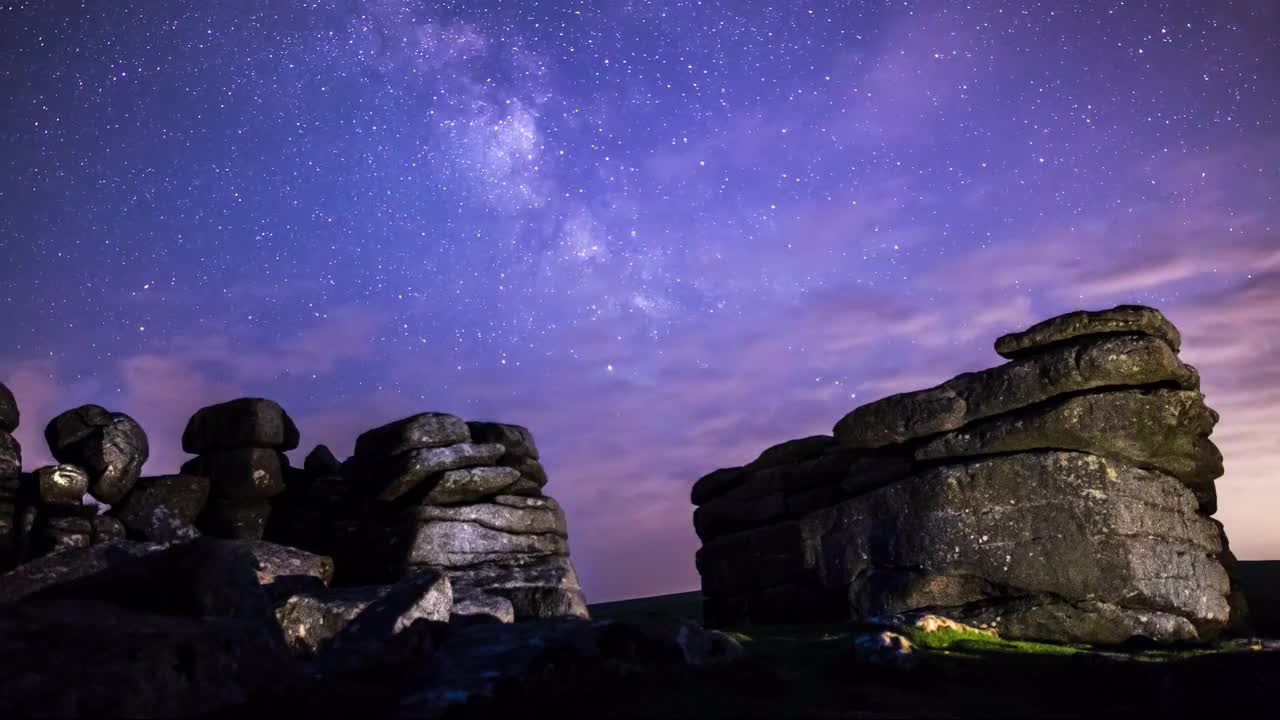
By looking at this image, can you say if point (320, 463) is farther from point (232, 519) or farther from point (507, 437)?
point (507, 437)

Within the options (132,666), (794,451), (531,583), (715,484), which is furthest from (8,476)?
(794,451)

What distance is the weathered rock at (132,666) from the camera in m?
8.02

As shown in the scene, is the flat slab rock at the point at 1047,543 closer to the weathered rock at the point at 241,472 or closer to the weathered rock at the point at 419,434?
the weathered rock at the point at 419,434

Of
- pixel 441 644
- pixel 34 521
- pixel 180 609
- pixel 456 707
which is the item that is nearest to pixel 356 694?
pixel 456 707

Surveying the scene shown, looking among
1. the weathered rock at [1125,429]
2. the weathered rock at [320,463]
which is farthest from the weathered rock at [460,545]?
the weathered rock at [1125,429]

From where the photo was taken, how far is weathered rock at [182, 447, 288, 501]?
24.0m

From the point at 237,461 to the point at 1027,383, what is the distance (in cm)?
1998

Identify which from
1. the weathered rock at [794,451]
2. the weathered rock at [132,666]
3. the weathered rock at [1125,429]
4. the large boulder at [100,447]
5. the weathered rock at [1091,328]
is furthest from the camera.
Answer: the weathered rock at [794,451]

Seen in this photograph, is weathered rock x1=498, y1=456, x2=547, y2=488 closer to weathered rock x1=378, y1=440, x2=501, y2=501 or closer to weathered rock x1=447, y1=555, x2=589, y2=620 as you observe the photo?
weathered rock x1=378, y1=440, x2=501, y2=501

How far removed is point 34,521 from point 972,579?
70.7ft

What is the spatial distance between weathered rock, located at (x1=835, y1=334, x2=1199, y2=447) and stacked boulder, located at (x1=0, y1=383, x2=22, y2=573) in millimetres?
20509

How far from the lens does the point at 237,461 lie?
2408 cm

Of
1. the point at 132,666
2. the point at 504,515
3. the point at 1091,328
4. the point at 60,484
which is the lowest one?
Answer: the point at 132,666

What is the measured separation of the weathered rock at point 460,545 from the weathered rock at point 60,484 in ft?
27.7
